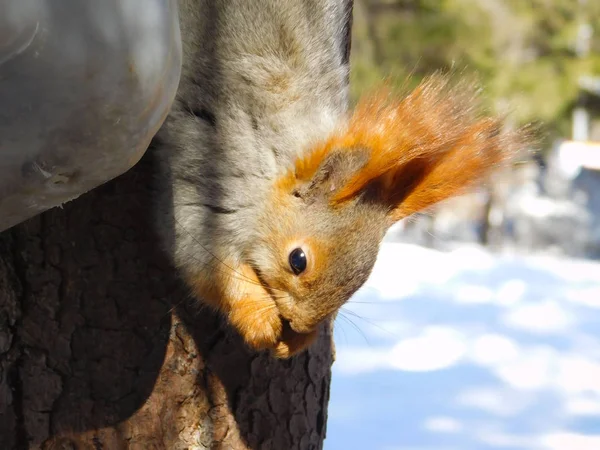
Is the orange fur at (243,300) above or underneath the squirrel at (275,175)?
underneath

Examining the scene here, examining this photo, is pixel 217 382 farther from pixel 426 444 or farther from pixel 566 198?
pixel 566 198

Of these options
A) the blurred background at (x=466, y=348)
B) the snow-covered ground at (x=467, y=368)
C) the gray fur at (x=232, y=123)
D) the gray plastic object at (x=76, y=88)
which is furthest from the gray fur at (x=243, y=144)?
the snow-covered ground at (x=467, y=368)

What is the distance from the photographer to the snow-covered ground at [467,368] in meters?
2.10

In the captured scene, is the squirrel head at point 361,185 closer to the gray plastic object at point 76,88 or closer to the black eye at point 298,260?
the black eye at point 298,260

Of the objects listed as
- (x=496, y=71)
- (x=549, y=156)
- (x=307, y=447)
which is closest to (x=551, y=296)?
(x=307, y=447)

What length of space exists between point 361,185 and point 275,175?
5.0 inches

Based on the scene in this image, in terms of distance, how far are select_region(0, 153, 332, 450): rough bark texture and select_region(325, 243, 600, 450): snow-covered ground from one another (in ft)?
1.36

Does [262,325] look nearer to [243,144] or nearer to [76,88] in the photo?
[243,144]

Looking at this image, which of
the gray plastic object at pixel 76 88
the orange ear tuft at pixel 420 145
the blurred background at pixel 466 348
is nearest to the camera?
the gray plastic object at pixel 76 88

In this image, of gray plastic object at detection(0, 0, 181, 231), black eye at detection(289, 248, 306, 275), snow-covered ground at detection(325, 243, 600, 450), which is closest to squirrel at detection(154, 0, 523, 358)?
black eye at detection(289, 248, 306, 275)

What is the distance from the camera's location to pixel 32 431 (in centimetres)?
122

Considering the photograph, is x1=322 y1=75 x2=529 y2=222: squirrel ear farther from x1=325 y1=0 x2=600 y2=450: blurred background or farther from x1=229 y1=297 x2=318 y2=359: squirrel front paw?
x1=229 y1=297 x2=318 y2=359: squirrel front paw

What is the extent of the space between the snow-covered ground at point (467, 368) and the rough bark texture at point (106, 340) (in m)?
0.41

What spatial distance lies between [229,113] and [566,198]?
8287 millimetres
